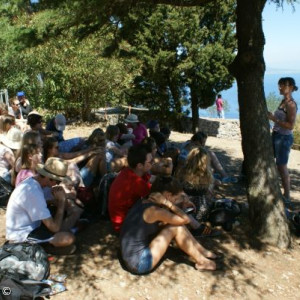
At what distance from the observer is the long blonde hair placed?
4570 mm

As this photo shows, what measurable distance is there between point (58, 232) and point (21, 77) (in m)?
12.3

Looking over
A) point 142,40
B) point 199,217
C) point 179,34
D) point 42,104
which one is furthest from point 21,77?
point 199,217

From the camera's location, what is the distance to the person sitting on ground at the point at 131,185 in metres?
4.00

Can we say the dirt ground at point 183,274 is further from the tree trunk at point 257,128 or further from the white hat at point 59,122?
the white hat at point 59,122

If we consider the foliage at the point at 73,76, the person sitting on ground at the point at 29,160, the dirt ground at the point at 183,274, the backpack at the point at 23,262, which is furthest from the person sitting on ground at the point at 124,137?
the foliage at the point at 73,76

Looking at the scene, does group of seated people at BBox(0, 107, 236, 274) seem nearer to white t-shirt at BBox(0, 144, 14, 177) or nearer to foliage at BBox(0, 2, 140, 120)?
white t-shirt at BBox(0, 144, 14, 177)

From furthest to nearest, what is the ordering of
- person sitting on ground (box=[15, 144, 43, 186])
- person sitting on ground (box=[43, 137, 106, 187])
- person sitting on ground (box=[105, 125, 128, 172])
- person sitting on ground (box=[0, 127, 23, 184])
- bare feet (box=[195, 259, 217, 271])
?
person sitting on ground (box=[105, 125, 128, 172]) → person sitting on ground (box=[0, 127, 23, 184]) → person sitting on ground (box=[43, 137, 106, 187]) → person sitting on ground (box=[15, 144, 43, 186]) → bare feet (box=[195, 259, 217, 271])

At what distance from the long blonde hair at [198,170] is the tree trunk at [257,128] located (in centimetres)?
51

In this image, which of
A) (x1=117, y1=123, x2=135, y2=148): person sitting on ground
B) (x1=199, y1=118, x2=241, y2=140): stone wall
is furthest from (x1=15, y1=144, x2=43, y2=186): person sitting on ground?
(x1=199, y1=118, x2=241, y2=140): stone wall

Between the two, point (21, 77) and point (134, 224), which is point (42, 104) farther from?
point (134, 224)

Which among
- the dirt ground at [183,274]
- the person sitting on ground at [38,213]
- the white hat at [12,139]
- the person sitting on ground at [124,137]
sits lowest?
the dirt ground at [183,274]

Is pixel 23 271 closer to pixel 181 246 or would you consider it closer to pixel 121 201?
pixel 121 201

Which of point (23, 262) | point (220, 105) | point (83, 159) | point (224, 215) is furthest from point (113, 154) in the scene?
point (220, 105)

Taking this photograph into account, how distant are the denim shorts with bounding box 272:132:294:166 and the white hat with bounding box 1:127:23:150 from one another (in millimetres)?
3693
